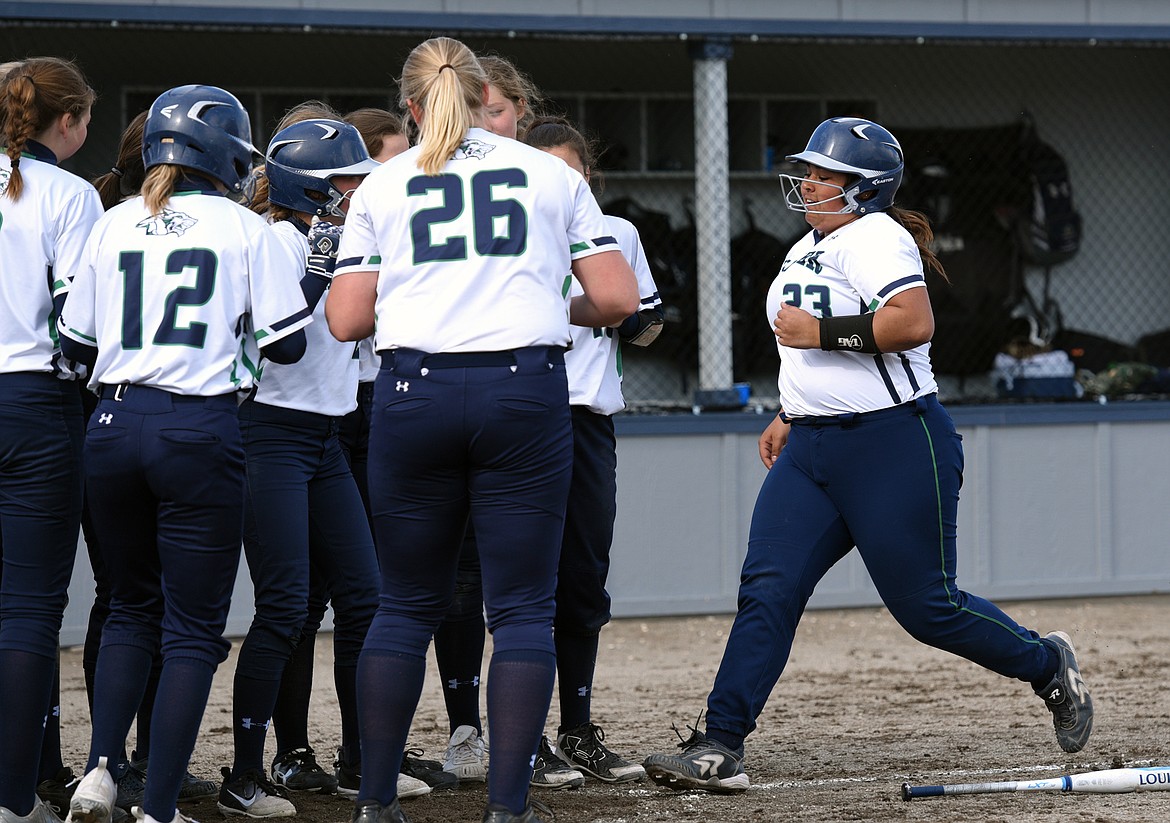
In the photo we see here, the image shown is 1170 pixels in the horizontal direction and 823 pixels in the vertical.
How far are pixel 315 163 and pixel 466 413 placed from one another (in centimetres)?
113

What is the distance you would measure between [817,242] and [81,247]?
2109mm

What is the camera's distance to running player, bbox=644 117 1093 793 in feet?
13.7

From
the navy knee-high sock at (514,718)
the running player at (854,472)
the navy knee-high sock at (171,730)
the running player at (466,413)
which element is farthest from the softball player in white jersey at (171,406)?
the running player at (854,472)

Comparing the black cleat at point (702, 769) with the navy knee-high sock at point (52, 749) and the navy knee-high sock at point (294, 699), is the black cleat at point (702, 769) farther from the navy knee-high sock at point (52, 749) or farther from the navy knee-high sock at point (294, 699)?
the navy knee-high sock at point (52, 749)

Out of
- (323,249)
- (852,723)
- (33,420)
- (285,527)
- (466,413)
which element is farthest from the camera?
(852,723)

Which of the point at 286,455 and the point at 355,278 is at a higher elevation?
the point at 355,278

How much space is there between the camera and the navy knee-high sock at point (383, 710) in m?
3.34

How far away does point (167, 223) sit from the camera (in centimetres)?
351

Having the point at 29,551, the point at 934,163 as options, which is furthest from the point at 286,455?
the point at 934,163

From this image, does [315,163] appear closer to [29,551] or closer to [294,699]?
[29,551]

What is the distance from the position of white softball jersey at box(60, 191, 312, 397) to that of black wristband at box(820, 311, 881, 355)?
4.91 ft

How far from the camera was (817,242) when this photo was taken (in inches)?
175

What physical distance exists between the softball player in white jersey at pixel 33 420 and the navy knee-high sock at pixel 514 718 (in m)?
1.19

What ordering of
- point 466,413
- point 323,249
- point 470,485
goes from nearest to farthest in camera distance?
point 466,413 → point 470,485 → point 323,249
